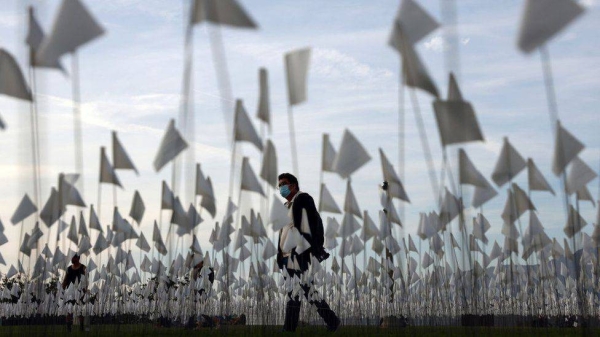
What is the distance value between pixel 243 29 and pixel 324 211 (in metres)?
3.04

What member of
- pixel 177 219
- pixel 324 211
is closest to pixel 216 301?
pixel 324 211

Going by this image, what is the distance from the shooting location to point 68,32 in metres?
4.30

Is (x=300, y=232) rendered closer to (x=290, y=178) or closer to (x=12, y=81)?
(x=290, y=178)

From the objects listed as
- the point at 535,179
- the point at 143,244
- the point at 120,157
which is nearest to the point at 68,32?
the point at 120,157

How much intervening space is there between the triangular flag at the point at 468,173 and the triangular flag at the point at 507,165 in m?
0.59

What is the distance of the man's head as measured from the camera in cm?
679

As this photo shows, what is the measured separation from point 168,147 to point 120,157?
1023mm

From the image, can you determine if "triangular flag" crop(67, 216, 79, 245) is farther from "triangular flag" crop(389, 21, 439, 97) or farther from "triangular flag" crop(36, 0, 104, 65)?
"triangular flag" crop(389, 21, 439, 97)

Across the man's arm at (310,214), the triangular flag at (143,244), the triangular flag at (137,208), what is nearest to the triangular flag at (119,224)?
the triangular flag at (137,208)

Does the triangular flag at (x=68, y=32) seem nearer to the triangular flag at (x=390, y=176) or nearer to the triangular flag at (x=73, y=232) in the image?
the triangular flag at (x=390, y=176)

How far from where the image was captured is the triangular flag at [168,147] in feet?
17.6

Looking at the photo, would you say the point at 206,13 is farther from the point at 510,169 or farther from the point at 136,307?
the point at 136,307

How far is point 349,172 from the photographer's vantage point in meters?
5.57

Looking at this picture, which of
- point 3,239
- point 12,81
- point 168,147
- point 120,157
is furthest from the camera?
point 3,239
